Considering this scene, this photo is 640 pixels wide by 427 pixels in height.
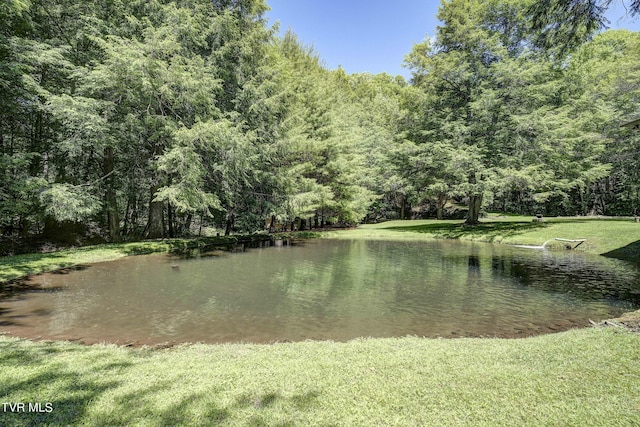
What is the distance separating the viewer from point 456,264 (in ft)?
45.5

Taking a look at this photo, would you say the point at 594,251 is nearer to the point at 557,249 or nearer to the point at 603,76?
the point at 557,249

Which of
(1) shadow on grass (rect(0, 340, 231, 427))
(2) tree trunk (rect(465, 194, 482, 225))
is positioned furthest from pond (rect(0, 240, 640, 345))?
(2) tree trunk (rect(465, 194, 482, 225))

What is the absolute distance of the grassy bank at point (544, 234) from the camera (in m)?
16.2

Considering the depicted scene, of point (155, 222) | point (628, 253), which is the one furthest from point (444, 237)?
point (155, 222)

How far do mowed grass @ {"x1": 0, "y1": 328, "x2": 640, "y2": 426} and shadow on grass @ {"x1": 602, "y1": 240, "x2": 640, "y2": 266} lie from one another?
1327 cm

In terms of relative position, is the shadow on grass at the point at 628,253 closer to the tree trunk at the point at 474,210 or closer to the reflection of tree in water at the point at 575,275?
the reflection of tree in water at the point at 575,275

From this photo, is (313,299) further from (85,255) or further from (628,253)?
(628,253)

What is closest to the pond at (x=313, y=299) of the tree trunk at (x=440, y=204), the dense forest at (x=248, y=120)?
the dense forest at (x=248, y=120)

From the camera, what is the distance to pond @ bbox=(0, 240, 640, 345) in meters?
6.64

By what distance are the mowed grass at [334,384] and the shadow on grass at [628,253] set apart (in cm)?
1327

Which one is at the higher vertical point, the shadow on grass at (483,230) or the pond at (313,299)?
the shadow on grass at (483,230)

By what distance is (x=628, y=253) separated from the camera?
1514 cm

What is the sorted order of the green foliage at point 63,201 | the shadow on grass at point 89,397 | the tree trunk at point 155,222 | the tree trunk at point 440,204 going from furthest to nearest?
1. the tree trunk at point 440,204
2. the tree trunk at point 155,222
3. the green foliage at point 63,201
4. the shadow on grass at point 89,397

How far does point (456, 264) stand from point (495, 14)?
79.7 feet
